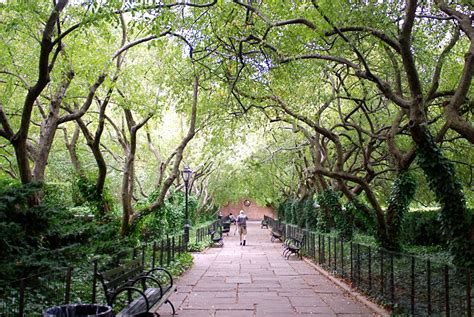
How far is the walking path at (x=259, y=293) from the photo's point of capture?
8547 mm

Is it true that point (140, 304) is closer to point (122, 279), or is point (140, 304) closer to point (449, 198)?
point (122, 279)

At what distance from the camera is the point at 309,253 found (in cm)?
1859

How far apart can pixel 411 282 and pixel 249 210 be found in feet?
214

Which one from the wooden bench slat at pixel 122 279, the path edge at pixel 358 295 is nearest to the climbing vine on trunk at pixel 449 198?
the path edge at pixel 358 295

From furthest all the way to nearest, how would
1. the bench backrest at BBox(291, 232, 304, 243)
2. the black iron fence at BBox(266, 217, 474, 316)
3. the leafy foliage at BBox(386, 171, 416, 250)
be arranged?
the bench backrest at BBox(291, 232, 304, 243)
the leafy foliage at BBox(386, 171, 416, 250)
the black iron fence at BBox(266, 217, 474, 316)

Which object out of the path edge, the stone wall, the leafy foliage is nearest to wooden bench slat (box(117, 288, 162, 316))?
the path edge

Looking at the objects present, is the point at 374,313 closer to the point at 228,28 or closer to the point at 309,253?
the point at 228,28

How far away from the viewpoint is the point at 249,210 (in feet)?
238

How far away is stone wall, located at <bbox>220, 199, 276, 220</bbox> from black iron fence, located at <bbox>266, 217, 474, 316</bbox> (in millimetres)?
59790

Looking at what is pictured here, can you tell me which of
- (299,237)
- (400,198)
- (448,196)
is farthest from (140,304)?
(299,237)

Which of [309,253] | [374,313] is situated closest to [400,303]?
[374,313]

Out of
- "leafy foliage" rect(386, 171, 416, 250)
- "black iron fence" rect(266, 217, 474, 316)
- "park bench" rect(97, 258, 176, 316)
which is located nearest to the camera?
"park bench" rect(97, 258, 176, 316)

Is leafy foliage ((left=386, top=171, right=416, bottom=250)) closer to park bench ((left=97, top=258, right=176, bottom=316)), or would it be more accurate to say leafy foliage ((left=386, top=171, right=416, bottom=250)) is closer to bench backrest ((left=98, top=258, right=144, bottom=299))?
park bench ((left=97, top=258, right=176, bottom=316))

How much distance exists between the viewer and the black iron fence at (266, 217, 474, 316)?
6.96 meters
